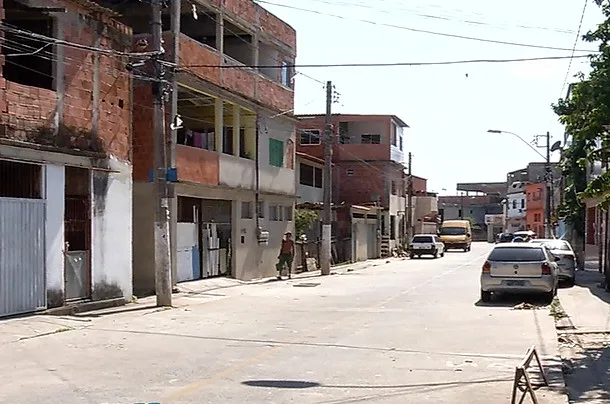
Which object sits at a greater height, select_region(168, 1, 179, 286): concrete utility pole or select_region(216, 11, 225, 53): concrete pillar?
select_region(216, 11, 225, 53): concrete pillar

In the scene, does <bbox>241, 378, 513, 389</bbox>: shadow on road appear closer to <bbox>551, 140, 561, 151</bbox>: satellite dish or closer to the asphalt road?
the asphalt road

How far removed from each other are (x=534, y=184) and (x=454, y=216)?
2655 cm

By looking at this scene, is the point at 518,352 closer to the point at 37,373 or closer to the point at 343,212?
the point at 37,373

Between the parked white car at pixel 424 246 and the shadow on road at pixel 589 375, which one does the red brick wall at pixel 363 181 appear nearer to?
the parked white car at pixel 424 246

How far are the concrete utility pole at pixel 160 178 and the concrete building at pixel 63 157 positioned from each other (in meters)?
0.94

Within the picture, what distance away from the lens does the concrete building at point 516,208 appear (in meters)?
95.6

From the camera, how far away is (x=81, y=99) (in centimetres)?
1853

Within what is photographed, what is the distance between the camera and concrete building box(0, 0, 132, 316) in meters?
16.3

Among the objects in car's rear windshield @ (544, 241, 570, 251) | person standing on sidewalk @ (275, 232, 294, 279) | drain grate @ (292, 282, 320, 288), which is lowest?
drain grate @ (292, 282, 320, 288)

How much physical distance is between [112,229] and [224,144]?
1029 centimetres

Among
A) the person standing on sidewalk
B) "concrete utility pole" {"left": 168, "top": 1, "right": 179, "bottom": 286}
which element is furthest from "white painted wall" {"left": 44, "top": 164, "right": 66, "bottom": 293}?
the person standing on sidewalk

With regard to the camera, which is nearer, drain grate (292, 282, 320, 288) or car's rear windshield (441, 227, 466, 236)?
drain grate (292, 282, 320, 288)

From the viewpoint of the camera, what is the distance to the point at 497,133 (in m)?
46.4

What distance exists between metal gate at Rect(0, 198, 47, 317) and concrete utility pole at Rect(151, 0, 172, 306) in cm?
348
